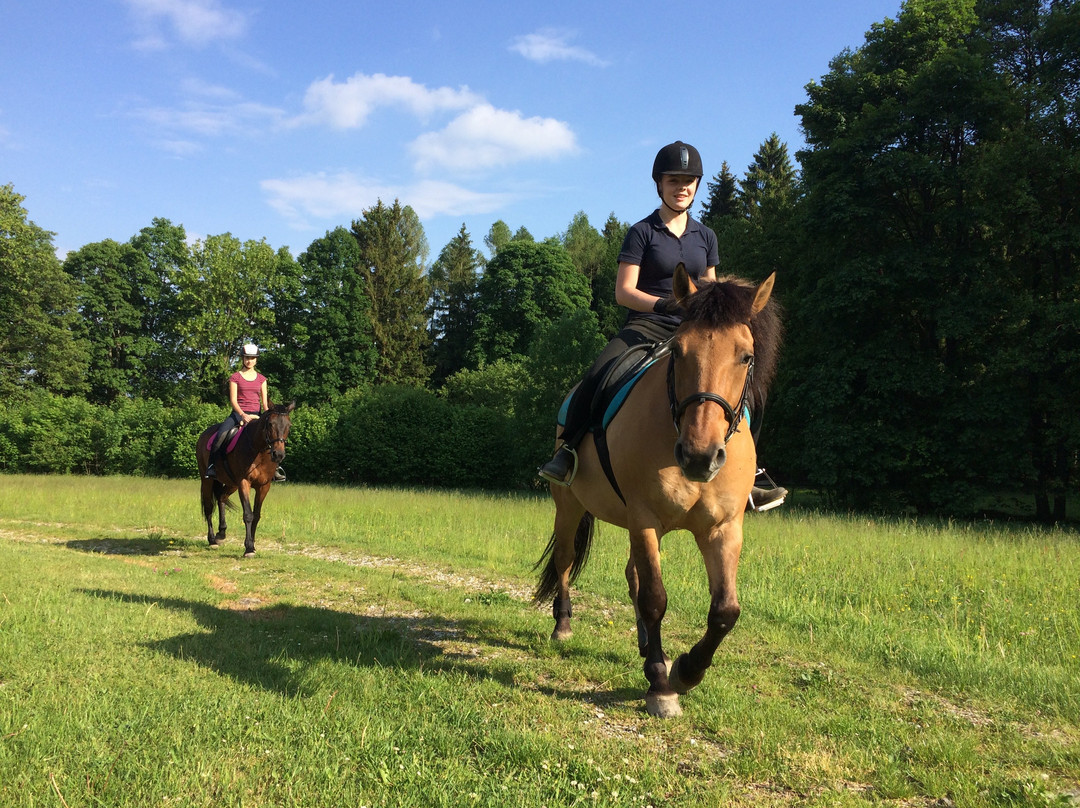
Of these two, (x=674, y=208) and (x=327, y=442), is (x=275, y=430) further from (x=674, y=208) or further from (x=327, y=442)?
(x=327, y=442)

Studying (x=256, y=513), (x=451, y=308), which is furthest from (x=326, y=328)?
(x=256, y=513)

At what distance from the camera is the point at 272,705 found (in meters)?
3.84

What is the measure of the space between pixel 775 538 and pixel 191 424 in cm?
3136

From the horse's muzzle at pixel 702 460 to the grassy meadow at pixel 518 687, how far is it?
151cm

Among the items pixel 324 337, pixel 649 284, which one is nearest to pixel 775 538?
pixel 649 284

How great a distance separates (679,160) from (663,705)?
12.5 feet

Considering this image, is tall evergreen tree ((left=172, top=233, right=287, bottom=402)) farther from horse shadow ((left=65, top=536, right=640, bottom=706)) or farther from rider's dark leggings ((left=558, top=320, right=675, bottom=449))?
rider's dark leggings ((left=558, top=320, right=675, bottom=449))

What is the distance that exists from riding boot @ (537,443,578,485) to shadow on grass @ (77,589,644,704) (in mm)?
1472

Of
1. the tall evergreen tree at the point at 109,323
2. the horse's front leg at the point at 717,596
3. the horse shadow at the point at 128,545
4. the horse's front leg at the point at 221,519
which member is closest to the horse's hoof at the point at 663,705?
the horse's front leg at the point at 717,596

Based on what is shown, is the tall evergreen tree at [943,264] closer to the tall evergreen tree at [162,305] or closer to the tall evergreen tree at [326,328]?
the tall evergreen tree at [326,328]

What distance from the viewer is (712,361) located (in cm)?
353

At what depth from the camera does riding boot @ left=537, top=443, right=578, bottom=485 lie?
504 centimetres

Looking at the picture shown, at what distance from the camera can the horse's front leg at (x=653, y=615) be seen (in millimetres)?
4113

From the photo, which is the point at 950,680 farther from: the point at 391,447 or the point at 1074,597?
the point at 391,447
